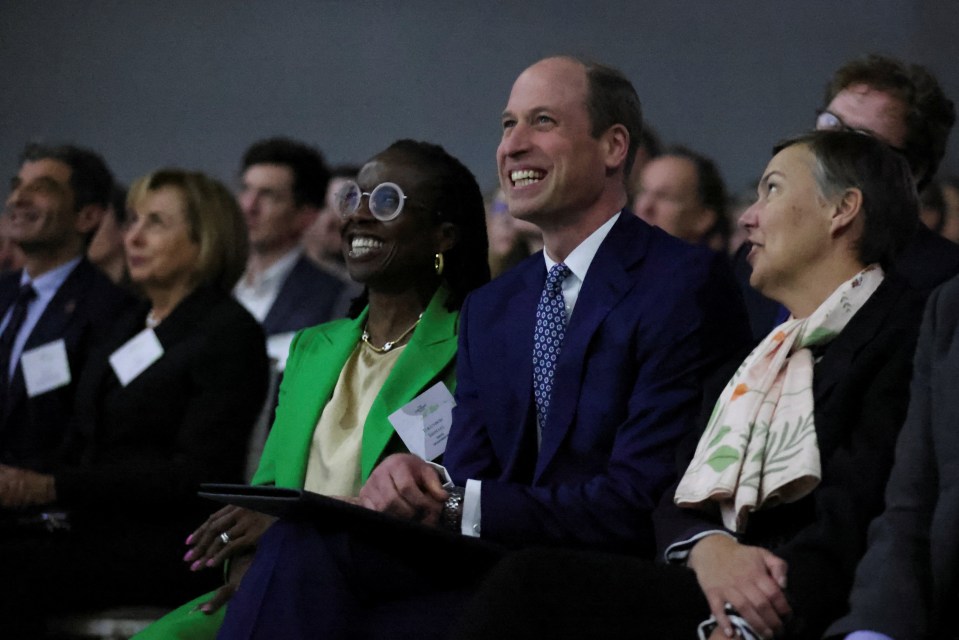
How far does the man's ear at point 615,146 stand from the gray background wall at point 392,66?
276 cm

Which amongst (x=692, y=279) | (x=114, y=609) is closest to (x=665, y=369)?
(x=692, y=279)

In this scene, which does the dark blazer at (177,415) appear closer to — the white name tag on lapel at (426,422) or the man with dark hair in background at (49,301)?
the man with dark hair in background at (49,301)

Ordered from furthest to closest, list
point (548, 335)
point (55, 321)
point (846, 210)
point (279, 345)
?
point (279, 345) → point (55, 321) → point (548, 335) → point (846, 210)

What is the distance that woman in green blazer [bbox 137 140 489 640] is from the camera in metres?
3.11

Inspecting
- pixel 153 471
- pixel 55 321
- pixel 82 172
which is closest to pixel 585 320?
pixel 153 471

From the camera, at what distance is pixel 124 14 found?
298 inches

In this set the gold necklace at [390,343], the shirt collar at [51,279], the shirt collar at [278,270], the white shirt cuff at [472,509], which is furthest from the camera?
the shirt collar at [278,270]

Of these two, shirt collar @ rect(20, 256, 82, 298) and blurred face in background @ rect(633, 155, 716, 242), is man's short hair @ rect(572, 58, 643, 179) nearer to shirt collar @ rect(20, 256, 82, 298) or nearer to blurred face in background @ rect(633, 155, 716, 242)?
blurred face in background @ rect(633, 155, 716, 242)

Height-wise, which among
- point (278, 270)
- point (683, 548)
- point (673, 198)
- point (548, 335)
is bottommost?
point (683, 548)

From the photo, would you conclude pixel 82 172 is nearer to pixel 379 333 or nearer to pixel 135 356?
pixel 135 356

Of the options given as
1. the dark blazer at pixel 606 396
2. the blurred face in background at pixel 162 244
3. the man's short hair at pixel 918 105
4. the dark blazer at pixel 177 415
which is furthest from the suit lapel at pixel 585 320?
the blurred face in background at pixel 162 244

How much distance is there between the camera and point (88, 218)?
4.71 m

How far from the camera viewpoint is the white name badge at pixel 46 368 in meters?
4.15

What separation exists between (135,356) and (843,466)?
2272 mm
